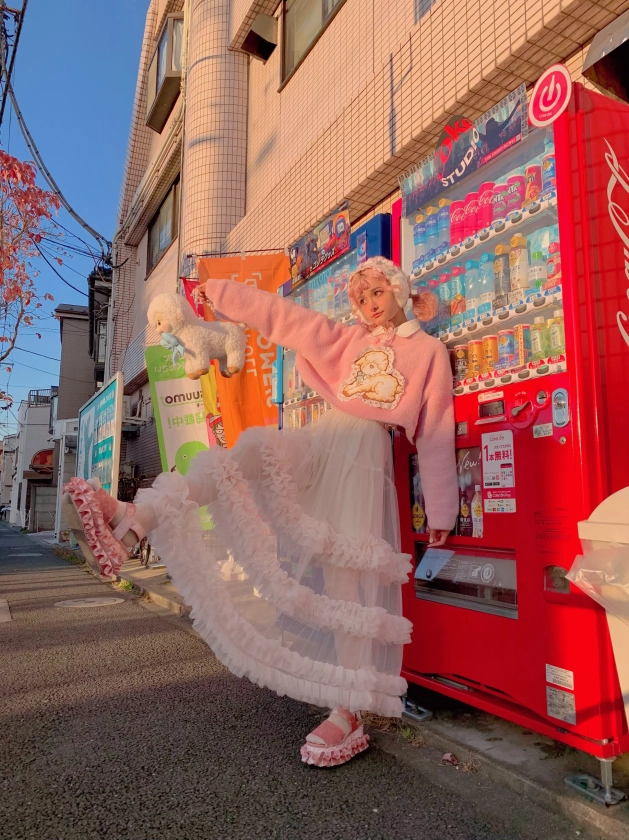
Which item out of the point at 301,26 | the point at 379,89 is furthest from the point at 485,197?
the point at 301,26

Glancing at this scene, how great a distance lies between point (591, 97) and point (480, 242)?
655 millimetres

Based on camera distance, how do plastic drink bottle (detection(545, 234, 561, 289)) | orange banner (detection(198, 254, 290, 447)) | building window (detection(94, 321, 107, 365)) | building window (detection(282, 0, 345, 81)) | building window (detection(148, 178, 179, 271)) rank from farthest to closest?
building window (detection(94, 321, 107, 365)) < building window (detection(148, 178, 179, 271)) < building window (detection(282, 0, 345, 81)) < orange banner (detection(198, 254, 290, 447)) < plastic drink bottle (detection(545, 234, 561, 289))

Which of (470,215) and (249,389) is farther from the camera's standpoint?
(249,389)

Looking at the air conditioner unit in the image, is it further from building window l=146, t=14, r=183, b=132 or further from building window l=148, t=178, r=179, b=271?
building window l=148, t=178, r=179, b=271

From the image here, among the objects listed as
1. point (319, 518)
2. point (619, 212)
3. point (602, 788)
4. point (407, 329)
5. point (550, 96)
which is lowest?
point (602, 788)

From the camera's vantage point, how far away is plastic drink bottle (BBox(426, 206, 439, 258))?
2.99m

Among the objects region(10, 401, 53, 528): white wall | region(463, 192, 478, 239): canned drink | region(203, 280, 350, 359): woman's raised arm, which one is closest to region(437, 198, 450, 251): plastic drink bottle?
region(463, 192, 478, 239): canned drink

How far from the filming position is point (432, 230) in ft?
9.86

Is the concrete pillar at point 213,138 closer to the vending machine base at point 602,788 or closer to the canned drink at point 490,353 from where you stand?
the canned drink at point 490,353

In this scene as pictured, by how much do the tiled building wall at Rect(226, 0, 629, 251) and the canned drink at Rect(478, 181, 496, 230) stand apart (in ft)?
4.42

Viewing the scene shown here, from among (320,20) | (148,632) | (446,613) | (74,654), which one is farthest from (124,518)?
(320,20)

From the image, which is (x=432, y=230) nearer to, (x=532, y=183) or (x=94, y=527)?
(x=532, y=183)

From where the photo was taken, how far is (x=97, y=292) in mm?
18953

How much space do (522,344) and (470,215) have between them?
0.76 metres
